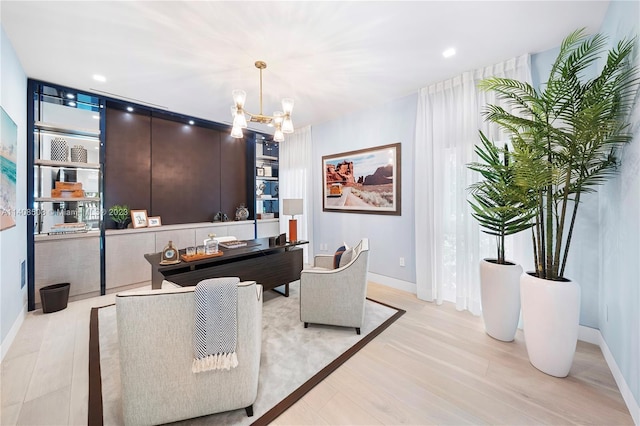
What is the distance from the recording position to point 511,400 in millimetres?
1595

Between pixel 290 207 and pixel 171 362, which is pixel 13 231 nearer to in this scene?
pixel 171 362

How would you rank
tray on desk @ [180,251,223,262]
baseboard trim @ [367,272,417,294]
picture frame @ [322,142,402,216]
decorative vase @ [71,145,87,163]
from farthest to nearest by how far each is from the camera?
picture frame @ [322,142,402,216] → baseboard trim @ [367,272,417,294] → decorative vase @ [71,145,87,163] → tray on desk @ [180,251,223,262]

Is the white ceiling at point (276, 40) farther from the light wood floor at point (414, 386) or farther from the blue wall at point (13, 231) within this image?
the light wood floor at point (414, 386)

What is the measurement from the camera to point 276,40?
222 cm

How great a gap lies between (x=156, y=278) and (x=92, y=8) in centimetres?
227

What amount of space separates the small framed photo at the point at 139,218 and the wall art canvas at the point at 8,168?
1343 mm

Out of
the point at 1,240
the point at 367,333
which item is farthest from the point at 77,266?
the point at 367,333

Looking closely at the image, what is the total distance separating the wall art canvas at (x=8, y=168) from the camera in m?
2.04

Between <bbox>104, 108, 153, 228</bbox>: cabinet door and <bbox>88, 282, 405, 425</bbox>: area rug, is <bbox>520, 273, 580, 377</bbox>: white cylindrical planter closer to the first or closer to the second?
<bbox>88, 282, 405, 425</bbox>: area rug

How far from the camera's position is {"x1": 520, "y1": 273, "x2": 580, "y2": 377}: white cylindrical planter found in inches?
68.1

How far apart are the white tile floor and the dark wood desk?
0.78m

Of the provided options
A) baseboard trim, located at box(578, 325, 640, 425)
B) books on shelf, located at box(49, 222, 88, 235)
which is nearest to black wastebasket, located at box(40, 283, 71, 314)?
books on shelf, located at box(49, 222, 88, 235)

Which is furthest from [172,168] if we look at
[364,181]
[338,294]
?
[338,294]

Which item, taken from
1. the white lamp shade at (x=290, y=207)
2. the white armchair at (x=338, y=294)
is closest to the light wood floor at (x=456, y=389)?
→ the white armchair at (x=338, y=294)
